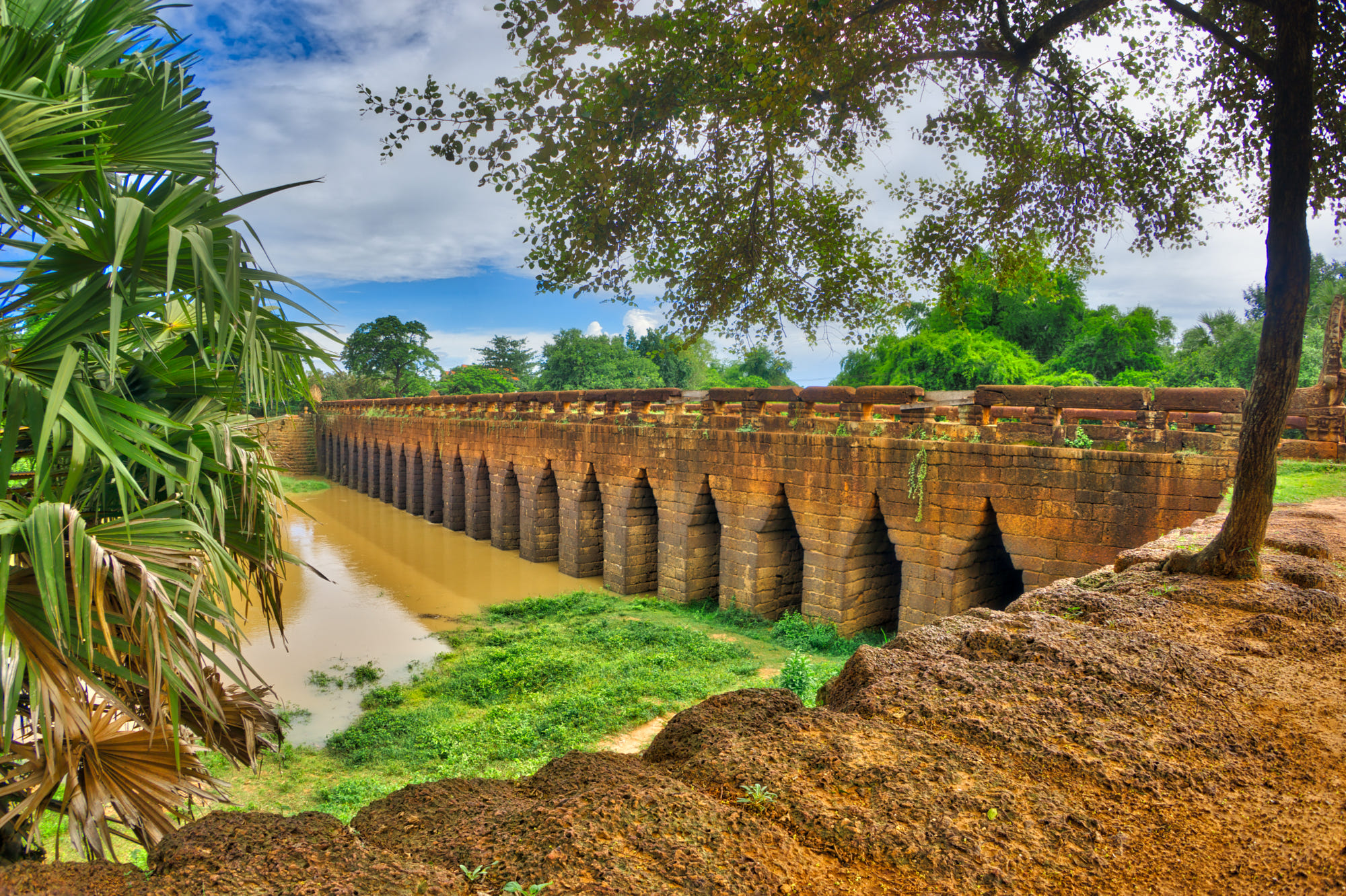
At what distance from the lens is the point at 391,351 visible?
5212 centimetres

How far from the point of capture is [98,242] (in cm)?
290

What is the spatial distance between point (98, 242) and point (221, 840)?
236cm

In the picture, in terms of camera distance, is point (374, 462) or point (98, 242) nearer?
point (98, 242)

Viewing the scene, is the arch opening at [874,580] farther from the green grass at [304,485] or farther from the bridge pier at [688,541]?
the green grass at [304,485]

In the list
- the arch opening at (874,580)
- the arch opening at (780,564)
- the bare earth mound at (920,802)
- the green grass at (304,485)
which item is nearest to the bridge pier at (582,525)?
the arch opening at (780,564)

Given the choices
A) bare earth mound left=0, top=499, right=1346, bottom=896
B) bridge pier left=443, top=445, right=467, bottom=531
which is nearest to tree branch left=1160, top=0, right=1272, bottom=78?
bare earth mound left=0, top=499, right=1346, bottom=896

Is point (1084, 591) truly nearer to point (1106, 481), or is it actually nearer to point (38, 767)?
point (1106, 481)

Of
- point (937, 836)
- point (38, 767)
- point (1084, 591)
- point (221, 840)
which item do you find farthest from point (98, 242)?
point (1084, 591)

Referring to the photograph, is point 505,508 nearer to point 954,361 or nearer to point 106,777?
point 106,777

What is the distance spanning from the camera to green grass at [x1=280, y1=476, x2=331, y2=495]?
31342 millimetres

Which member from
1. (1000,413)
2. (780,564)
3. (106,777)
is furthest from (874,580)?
(106,777)

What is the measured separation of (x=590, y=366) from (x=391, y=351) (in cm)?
1520

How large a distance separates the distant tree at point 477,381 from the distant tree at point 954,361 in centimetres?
2714

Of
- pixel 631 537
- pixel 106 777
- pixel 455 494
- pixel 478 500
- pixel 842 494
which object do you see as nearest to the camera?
pixel 106 777
